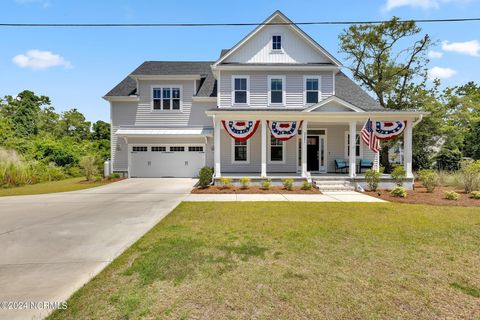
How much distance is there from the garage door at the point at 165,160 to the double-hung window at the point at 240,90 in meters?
4.32

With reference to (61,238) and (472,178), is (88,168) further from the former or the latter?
(472,178)

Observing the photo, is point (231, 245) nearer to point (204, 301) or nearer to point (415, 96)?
point (204, 301)

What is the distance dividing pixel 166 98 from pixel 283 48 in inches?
348

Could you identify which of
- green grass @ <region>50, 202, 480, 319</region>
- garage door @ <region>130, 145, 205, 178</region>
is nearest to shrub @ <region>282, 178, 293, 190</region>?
green grass @ <region>50, 202, 480, 319</region>

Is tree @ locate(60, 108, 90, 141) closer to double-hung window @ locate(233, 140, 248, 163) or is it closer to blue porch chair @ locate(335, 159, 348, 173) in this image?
double-hung window @ locate(233, 140, 248, 163)

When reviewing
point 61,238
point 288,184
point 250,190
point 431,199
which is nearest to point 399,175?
point 431,199

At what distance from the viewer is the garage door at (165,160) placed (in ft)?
60.5

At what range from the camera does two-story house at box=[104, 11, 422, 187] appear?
1402cm

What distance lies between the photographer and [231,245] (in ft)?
16.7

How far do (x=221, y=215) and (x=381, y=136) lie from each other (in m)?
10.6

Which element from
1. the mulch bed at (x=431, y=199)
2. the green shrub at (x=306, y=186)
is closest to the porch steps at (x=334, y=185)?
the green shrub at (x=306, y=186)

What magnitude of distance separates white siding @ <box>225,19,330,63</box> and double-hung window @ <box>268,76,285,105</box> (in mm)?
1230

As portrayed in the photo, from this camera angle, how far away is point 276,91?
1667cm

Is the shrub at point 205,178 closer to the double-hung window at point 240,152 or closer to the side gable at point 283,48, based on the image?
the double-hung window at point 240,152
